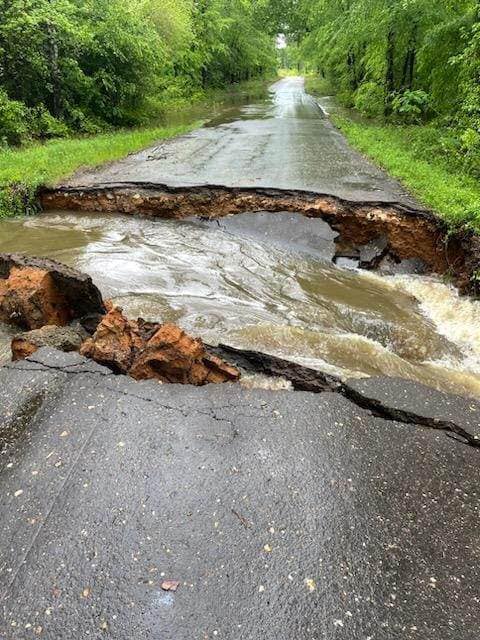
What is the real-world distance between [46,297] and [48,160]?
7.60m

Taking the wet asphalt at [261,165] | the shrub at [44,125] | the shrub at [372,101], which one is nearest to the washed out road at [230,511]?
the wet asphalt at [261,165]

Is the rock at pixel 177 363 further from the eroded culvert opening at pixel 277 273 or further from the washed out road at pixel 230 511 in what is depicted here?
the eroded culvert opening at pixel 277 273

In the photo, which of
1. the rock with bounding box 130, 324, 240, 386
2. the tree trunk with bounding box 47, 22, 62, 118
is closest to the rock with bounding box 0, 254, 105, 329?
the rock with bounding box 130, 324, 240, 386

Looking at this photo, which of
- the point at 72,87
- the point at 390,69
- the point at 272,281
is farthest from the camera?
the point at 390,69

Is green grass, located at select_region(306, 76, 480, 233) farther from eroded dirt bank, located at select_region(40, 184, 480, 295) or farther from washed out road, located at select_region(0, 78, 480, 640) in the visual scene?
washed out road, located at select_region(0, 78, 480, 640)

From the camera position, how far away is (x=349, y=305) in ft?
21.2

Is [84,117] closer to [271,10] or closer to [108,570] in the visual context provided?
[108,570]

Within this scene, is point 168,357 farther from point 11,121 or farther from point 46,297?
point 11,121

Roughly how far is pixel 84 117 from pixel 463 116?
12.3 meters

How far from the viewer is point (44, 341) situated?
4195 millimetres

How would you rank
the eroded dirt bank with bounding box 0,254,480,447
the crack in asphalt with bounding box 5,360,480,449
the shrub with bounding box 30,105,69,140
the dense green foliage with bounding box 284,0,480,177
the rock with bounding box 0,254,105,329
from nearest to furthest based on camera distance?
1. the crack in asphalt with bounding box 5,360,480,449
2. the eroded dirt bank with bounding box 0,254,480,447
3. the rock with bounding box 0,254,105,329
4. the dense green foliage with bounding box 284,0,480,177
5. the shrub with bounding box 30,105,69,140

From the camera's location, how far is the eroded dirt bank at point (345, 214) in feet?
23.8

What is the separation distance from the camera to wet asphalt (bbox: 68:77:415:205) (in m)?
9.48

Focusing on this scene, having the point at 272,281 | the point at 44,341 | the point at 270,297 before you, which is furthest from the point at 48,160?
the point at 44,341
